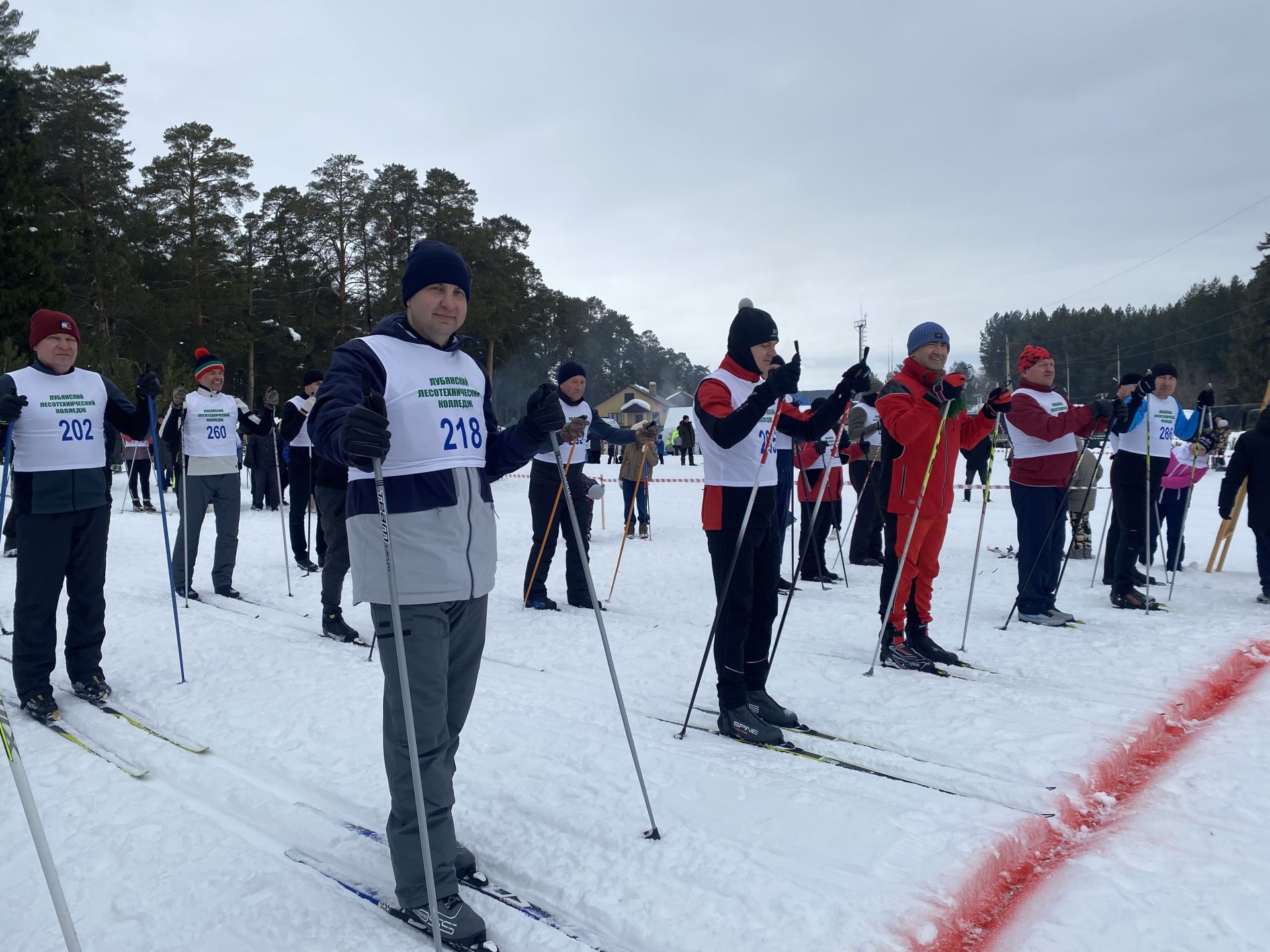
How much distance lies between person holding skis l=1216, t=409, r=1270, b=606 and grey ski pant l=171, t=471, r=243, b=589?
888cm

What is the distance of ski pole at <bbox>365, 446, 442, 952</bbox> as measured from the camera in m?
2.20

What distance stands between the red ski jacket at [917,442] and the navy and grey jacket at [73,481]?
14.7 feet

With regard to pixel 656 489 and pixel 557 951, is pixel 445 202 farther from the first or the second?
pixel 557 951

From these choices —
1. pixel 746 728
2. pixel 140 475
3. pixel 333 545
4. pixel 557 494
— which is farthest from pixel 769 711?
pixel 140 475

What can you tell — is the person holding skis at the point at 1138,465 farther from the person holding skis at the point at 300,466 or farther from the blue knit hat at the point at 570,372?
the person holding skis at the point at 300,466

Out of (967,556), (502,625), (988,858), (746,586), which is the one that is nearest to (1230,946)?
(988,858)

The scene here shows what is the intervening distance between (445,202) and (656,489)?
20897 millimetres

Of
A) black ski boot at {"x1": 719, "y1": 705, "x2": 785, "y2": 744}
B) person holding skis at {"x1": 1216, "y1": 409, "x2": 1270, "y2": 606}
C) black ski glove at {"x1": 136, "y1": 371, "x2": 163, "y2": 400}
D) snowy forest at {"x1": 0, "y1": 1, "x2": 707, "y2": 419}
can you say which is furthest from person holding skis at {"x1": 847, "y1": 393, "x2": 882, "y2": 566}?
Result: snowy forest at {"x1": 0, "y1": 1, "x2": 707, "y2": 419}

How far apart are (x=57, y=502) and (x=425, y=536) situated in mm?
3017

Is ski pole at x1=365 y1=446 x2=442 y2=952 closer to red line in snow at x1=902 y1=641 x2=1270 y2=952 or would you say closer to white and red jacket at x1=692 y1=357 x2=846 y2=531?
red line in snow at x1=902 y1=641 x2=1270 y2=952

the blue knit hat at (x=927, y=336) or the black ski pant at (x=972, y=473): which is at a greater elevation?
the blue knit hat at (x=927, y=336)

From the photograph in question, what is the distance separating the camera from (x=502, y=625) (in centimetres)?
616

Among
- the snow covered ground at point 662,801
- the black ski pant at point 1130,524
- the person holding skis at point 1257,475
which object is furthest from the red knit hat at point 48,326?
the person holding skis at point 1257,475

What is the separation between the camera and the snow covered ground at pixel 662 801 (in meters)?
2.37
